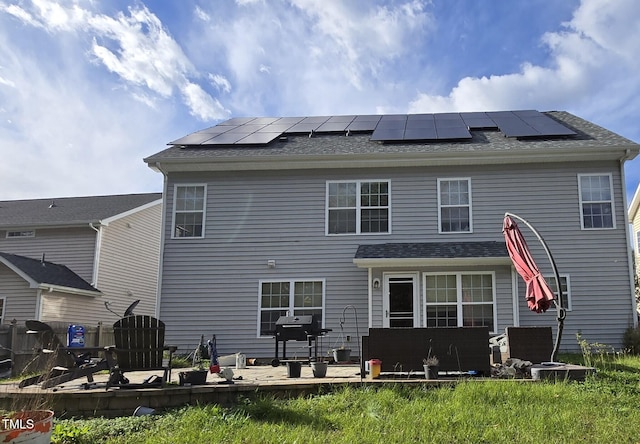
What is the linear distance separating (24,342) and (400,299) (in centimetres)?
781

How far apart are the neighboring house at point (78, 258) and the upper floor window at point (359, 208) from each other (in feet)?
27.8

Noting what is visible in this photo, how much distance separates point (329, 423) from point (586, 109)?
Answer: 13.3m

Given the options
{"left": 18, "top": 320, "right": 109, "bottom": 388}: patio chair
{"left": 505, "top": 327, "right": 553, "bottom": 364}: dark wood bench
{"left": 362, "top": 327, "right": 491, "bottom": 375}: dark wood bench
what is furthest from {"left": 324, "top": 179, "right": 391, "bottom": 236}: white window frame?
{"left": 18, "top": 320, "right": 109, "bottom": 388}: patio chair

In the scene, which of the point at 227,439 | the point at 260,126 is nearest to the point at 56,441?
the point at 227,439

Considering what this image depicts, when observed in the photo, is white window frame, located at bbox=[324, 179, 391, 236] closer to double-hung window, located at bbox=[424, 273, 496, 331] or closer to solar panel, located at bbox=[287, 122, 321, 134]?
double-hung window, located at bbox=[424, 273, 496, 331]

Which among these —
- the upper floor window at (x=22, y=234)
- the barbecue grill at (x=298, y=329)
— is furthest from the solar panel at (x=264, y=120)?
the upper floor window at (x=22, y=234)

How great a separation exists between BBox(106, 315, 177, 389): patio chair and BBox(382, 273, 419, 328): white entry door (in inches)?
239

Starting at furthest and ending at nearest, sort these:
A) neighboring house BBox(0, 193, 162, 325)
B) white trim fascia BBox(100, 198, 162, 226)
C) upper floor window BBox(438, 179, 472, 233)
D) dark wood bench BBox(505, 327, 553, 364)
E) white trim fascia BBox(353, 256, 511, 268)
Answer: white trim fascia BBox(100, 198, 162, 226) → neighboring house BBox(0, 193, 162, 325) → upper floor window BBox(438, 179, 472, 233) → white trim fascia BBox(353, 256, 511, 268) → dark wood bench BBox(505, 327, 553, 364)

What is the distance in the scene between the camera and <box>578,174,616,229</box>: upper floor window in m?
12.1

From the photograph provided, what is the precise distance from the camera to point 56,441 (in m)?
4.77

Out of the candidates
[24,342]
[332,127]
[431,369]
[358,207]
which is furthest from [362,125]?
[24,342]

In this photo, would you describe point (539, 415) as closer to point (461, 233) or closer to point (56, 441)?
point (56, 441)

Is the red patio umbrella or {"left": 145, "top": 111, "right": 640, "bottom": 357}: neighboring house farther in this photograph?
{"left": 145, "top": 111, "right": 640, "bottom": 357}: neighboring house

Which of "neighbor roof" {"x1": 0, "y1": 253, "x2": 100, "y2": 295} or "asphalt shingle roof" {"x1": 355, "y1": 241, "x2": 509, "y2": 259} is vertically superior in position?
"asphalt shingle roof" {"x1": 355, "y1": 241, "x2": 509, "y2": 259}
